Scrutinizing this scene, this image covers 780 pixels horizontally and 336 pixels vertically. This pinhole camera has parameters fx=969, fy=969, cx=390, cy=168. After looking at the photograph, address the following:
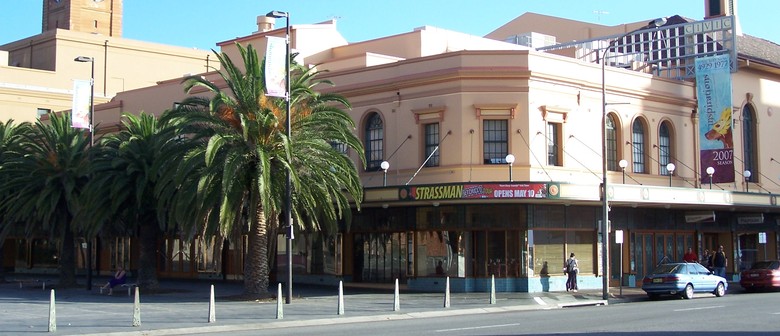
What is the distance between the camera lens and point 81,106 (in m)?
39.3

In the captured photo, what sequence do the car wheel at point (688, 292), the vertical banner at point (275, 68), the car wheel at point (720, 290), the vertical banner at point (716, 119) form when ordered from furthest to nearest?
1. the vertical banner at point (716, 119)
2. the car wheel at point (720, 290)
3. the car wheel at point (688, 292)
4. the vertical banner at point (275, 68)

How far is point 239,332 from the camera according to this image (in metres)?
23.2

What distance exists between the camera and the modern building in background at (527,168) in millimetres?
37500

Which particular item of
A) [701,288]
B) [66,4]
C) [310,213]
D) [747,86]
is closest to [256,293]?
[310,213]

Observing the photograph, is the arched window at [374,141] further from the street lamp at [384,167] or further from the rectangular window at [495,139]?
the rectangular window at [495,139]

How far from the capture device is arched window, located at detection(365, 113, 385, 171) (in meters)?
40.8

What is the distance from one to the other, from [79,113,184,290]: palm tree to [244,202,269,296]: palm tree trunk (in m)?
3.89

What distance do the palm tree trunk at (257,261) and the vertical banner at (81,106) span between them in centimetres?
1002

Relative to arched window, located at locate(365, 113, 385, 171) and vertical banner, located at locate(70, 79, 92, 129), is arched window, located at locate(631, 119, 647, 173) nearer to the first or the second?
arched window, located at locate(365, 113, 385, 171)

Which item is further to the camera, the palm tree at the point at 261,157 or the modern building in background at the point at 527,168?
the modern building in background at the point at 527,168

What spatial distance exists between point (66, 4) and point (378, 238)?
5381 centimetres

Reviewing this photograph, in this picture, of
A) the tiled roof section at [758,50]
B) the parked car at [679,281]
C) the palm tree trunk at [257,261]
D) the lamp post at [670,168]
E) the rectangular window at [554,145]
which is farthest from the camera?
the tiled roof section at [758,50]

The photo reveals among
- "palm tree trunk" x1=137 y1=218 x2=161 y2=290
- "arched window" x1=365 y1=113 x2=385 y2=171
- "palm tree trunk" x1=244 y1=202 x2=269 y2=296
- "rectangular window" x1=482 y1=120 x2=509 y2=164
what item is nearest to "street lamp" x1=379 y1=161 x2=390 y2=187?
"arched window" x1=365 y1=113 x2=385 y2=171

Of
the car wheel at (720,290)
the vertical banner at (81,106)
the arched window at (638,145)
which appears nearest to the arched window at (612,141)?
the arched window at (638,145)
